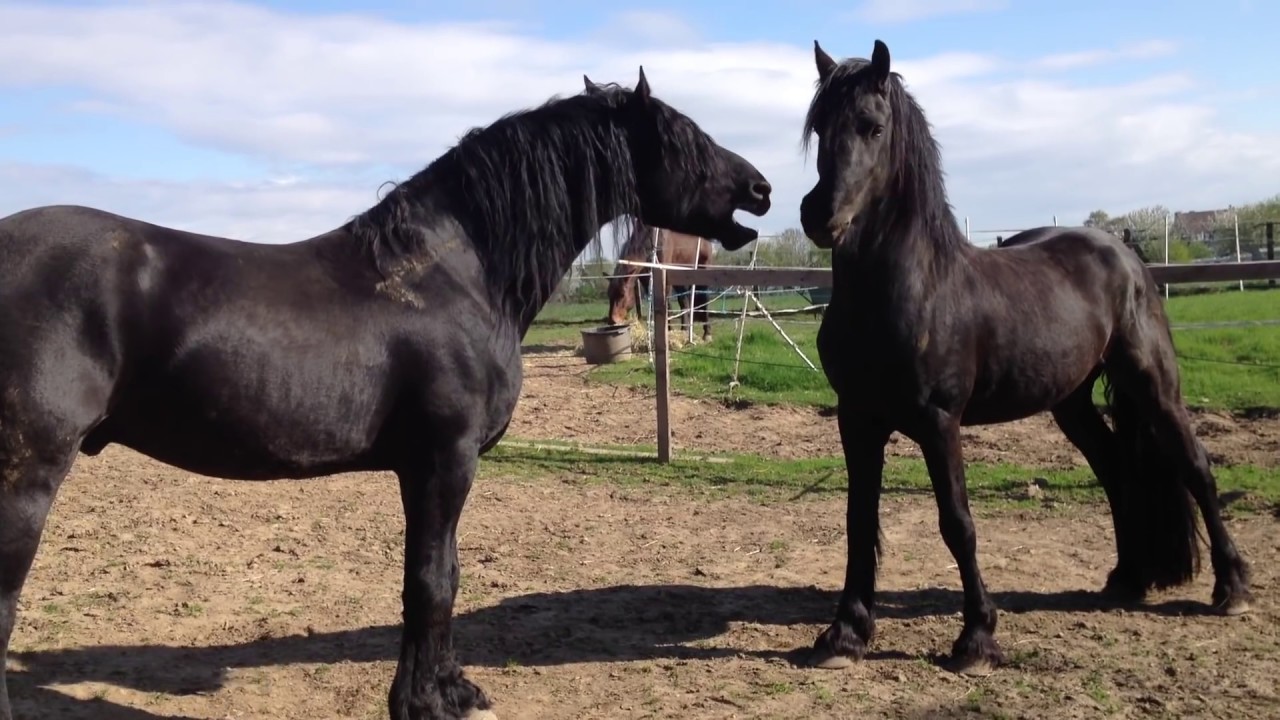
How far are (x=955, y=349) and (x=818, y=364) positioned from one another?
317 inches

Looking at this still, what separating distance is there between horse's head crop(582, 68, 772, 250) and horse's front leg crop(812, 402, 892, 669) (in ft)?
3.52

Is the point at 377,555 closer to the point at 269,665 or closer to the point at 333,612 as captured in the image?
the point at 333,612

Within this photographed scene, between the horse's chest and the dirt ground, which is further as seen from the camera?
the horse's chest

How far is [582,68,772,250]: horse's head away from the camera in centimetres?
386

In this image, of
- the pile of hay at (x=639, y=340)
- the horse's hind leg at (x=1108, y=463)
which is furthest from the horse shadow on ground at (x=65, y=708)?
the pile of hay at (x=639, y=340)

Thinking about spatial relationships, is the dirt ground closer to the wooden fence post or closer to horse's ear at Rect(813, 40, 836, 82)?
the wooden fence post

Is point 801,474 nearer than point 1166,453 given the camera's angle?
No

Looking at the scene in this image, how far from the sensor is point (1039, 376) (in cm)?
475

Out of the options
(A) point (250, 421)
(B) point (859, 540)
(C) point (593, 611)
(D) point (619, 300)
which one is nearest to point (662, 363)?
(C) point (593, 611)

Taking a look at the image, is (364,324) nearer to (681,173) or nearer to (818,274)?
(681,173)

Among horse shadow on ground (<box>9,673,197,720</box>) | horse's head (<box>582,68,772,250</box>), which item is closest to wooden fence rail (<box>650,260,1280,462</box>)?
horse's head (<box>582,68,772,250</box>)

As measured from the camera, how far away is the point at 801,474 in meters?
7.99

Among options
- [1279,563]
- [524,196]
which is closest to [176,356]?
[524,196]

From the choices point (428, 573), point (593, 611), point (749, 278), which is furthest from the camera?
point (749, 278)
